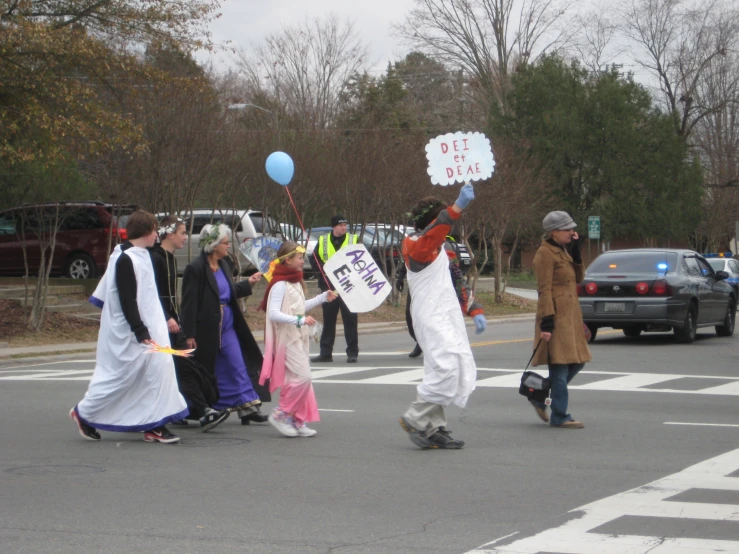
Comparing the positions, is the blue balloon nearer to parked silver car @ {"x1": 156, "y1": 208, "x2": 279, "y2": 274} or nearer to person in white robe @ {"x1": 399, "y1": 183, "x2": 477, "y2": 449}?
person in white robe @ {"x1": 399, "y1": 183, "x2": 477, "y2": 449}

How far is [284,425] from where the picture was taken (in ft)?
30.1

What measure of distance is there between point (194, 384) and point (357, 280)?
1.71 m

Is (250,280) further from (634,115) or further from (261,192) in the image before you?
(634,115)

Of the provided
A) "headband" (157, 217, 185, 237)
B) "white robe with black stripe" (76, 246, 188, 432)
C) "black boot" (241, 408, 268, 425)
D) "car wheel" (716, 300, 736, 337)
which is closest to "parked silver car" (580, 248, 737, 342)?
"car wheel" (716, 300, 736, 337)

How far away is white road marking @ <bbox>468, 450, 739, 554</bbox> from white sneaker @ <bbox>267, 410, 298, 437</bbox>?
10.3ft

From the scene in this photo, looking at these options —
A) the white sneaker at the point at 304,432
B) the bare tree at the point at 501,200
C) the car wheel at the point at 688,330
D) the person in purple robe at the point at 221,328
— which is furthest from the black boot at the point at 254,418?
the bare tree at the point at 501,200

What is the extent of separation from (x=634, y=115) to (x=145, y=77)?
29267 millimetres

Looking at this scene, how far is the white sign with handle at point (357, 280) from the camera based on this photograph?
989 cm

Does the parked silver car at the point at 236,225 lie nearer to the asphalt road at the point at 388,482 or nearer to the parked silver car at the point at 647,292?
the parked silver car at the point at 647,292

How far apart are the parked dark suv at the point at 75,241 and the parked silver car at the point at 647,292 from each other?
1003 centimetres

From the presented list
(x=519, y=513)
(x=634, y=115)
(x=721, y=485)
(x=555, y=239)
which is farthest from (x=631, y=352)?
(x=634, y=115)

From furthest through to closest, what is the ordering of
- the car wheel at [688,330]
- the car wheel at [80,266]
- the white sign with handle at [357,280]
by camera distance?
the car wheel at [80,266]
the car wheel at [688,330]
the white sign with handle at [357,280]

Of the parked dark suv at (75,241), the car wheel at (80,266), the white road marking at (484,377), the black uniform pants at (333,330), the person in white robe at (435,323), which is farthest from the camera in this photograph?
the car wheel at (80,266)

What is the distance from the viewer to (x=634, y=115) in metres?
46.2
